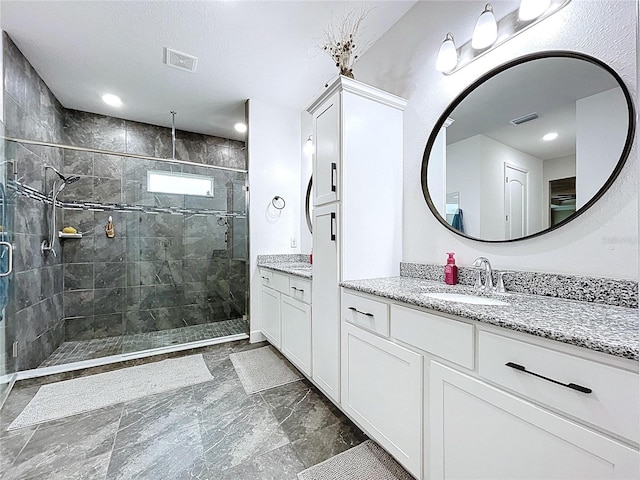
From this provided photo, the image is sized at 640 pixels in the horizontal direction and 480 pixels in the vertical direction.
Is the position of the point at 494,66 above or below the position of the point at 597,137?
above

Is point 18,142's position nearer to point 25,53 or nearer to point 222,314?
point 25,53

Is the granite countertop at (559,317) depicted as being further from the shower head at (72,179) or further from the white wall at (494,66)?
the shower head at (72,179)

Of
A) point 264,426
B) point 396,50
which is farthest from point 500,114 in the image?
point 264,426

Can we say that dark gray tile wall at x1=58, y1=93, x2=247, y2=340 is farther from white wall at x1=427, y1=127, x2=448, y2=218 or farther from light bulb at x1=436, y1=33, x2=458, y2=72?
light bulb at x1=436, y1=33, x2=458, y2=72

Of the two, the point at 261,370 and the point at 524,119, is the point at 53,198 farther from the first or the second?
the point at 524,119

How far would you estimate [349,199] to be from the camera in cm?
160

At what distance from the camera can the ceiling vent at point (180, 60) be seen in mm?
2193

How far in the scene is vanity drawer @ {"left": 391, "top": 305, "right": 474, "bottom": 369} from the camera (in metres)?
0.94

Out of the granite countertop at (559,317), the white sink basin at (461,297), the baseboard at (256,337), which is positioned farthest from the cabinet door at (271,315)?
the white sink basin at (461,297)

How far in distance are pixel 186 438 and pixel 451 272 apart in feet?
5.71

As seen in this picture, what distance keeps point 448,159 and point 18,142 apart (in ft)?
10.3

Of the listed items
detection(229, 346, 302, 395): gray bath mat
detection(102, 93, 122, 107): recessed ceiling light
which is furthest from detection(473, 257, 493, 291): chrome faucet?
A: detection(102, 93, 122, 107): recessed ceiling light

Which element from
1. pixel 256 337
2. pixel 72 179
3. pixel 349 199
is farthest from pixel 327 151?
pixel 72 179

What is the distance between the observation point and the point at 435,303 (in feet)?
3.40
